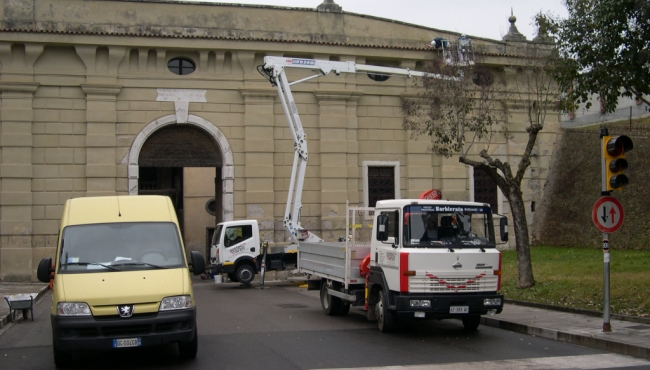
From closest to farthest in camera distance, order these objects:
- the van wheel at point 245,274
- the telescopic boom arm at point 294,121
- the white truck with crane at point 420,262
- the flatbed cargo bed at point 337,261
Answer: the white truck with crane at point 420,262
the flatbed cargo bed at point 337,261
the telescopic boom arm at point 294,121
the van wheel at point 245,274

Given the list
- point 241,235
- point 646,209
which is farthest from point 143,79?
point 646,209

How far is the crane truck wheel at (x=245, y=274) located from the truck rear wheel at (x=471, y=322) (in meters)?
12.6

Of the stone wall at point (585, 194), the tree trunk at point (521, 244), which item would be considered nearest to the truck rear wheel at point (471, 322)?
the tree trunk at point (521, 244)

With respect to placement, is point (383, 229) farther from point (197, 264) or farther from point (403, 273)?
point (197, 264)

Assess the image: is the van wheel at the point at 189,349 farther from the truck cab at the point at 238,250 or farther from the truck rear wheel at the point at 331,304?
the truck cab at the point at 238,250

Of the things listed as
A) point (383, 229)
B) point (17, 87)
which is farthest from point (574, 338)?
point (17, 87)

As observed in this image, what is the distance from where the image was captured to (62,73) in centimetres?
2619

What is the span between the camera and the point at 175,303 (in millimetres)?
9461

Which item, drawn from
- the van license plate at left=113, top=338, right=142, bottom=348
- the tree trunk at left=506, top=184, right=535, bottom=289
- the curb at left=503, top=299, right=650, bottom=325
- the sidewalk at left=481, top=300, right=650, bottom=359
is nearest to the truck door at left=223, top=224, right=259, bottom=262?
the tree trunk at left=506, top=184, right=535, bottom=289

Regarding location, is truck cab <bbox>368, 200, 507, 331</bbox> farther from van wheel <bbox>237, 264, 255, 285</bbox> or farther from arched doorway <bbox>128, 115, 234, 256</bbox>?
arched doorway <bbox>128, 115, 234, 256</bbox>

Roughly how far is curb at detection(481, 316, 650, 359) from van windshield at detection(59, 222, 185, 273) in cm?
640

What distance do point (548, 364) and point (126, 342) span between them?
5.65 m

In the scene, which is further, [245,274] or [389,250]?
[245,274]

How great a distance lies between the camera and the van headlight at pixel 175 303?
9.40 metres
